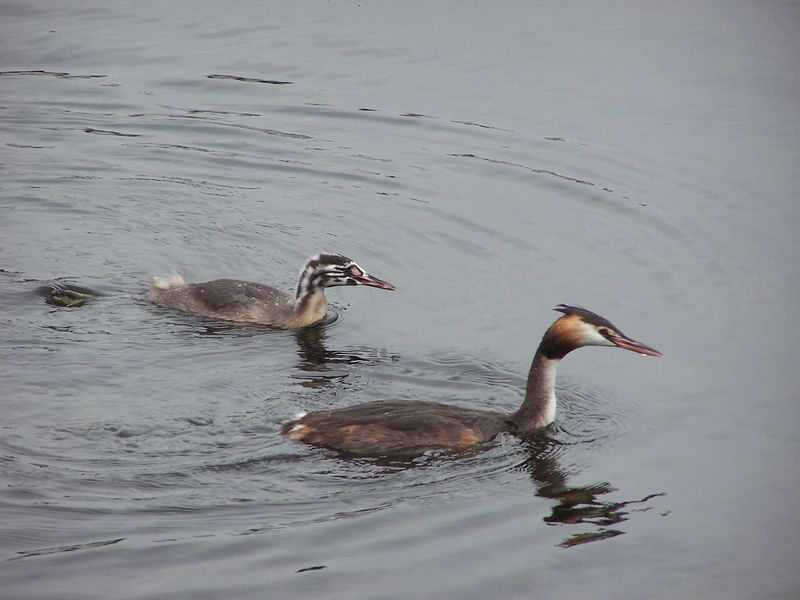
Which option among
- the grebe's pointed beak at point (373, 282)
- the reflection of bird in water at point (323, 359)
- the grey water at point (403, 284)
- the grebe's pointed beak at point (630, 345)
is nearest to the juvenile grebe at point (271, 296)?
the grebe's pointed beak at point (373, 282)

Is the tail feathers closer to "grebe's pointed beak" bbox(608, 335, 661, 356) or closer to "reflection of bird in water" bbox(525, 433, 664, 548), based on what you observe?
"reflection of bird in water" bbox(525, 433, 664, 548)

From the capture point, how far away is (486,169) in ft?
52.4

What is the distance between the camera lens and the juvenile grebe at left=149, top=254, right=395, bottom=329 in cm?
1248

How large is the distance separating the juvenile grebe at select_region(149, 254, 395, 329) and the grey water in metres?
0.20

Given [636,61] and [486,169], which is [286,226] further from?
[636,61]

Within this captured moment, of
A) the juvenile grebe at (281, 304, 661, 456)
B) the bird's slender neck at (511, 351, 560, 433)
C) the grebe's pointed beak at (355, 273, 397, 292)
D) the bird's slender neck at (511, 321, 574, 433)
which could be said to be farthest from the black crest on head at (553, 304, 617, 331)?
the grebe's pointed beak at (355, 273, 397, 292)

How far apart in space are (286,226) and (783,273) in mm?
5385

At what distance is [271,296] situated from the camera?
12.6 meters

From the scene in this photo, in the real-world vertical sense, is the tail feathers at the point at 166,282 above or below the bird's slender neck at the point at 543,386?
above

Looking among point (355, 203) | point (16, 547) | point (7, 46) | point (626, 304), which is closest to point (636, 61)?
point (355, 203)

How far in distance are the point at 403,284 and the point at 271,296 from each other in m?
1.37

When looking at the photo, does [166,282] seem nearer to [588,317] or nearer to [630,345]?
[588,317]

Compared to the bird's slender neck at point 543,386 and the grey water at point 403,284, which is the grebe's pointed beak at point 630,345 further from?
the grey water at point 403,284

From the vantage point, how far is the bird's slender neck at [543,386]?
397 inches
